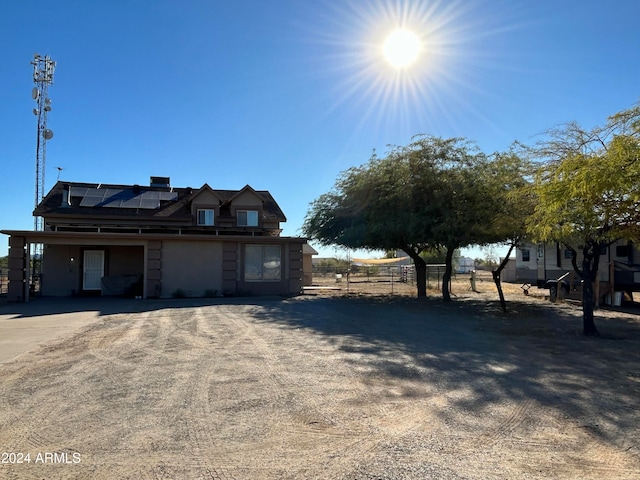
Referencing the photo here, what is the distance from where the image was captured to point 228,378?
6207mm

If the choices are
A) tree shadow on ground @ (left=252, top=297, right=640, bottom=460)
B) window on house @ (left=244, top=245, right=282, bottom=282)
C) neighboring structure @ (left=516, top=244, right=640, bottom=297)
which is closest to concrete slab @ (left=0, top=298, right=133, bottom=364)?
tree shadow on ground @ (left=252, top=297, right=640, bottom=460)

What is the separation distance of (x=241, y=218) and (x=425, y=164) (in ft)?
38.6

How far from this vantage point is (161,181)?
3034cm

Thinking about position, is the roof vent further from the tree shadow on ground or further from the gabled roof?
the tree shadow on ground

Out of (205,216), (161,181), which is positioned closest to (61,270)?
(205,216)

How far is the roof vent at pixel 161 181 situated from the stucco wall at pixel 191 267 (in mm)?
11490

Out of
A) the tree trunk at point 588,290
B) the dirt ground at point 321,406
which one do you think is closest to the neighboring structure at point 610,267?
the tree trunk at point 588,290

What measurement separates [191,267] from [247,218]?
606 centimetres

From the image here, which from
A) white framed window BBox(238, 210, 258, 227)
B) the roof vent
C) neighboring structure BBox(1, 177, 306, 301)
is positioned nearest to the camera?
neighboring structure BBox(1, 177, 306, 301)

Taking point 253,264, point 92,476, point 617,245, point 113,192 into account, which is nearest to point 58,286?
point 113,192

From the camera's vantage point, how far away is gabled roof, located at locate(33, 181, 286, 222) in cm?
2412

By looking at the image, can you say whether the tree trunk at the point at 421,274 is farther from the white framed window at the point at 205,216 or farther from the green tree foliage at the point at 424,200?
the white framed window at the point at 205,216

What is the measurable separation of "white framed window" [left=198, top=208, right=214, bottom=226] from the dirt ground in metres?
15.1

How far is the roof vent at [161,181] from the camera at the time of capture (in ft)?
98.1
